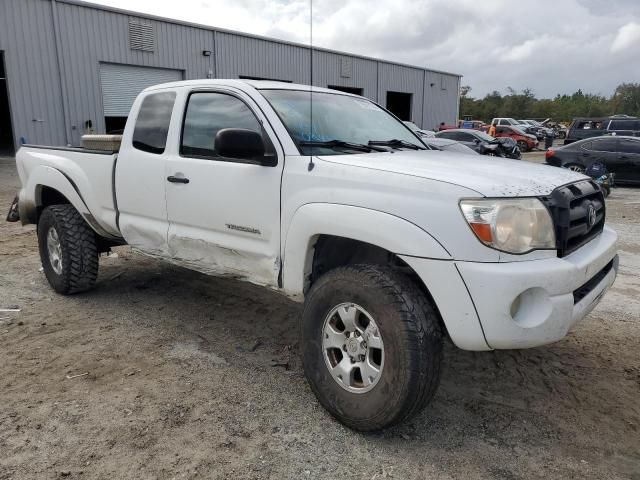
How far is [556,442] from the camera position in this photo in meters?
2.84

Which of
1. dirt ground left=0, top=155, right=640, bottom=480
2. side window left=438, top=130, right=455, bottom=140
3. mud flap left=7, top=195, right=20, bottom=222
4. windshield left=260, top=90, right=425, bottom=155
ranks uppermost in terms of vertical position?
windshield left=260, top=90, right=425, bottom=155

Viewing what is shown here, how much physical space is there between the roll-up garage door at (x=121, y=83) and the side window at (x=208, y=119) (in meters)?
15.8

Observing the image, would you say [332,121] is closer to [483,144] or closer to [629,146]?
[629,146]

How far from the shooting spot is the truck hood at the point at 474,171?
8.55 ft

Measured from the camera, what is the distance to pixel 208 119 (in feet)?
12.6

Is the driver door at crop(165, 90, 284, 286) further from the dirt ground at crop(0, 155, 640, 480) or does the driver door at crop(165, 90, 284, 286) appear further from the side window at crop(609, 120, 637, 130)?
the side window at crop(609, 120, 637, 130)

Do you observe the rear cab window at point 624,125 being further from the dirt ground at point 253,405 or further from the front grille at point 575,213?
the front grille at point 575,213

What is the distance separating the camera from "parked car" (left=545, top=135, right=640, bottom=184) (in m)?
13.9

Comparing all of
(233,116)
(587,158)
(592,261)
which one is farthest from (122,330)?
(587,158)

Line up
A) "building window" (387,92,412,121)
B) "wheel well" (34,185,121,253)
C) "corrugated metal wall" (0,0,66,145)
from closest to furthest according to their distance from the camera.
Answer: "wheel well" (34,185,121,253) → "corrugated metal wall" (0,0,66,145) → "building window" (387,92,412,121)

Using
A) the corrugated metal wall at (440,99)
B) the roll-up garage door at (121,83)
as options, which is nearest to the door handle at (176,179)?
the roll-up garage door at (121,83)

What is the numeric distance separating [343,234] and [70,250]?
3.16 meters

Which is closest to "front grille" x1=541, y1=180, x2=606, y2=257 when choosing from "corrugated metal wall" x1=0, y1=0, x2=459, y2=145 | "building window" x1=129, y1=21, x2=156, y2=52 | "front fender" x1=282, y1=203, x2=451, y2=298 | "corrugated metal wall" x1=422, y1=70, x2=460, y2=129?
"front fender" x1=282, y1=203, x2=451, y2=298

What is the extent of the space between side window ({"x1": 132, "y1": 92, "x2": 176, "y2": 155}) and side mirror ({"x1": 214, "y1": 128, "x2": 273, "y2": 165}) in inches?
43.5
